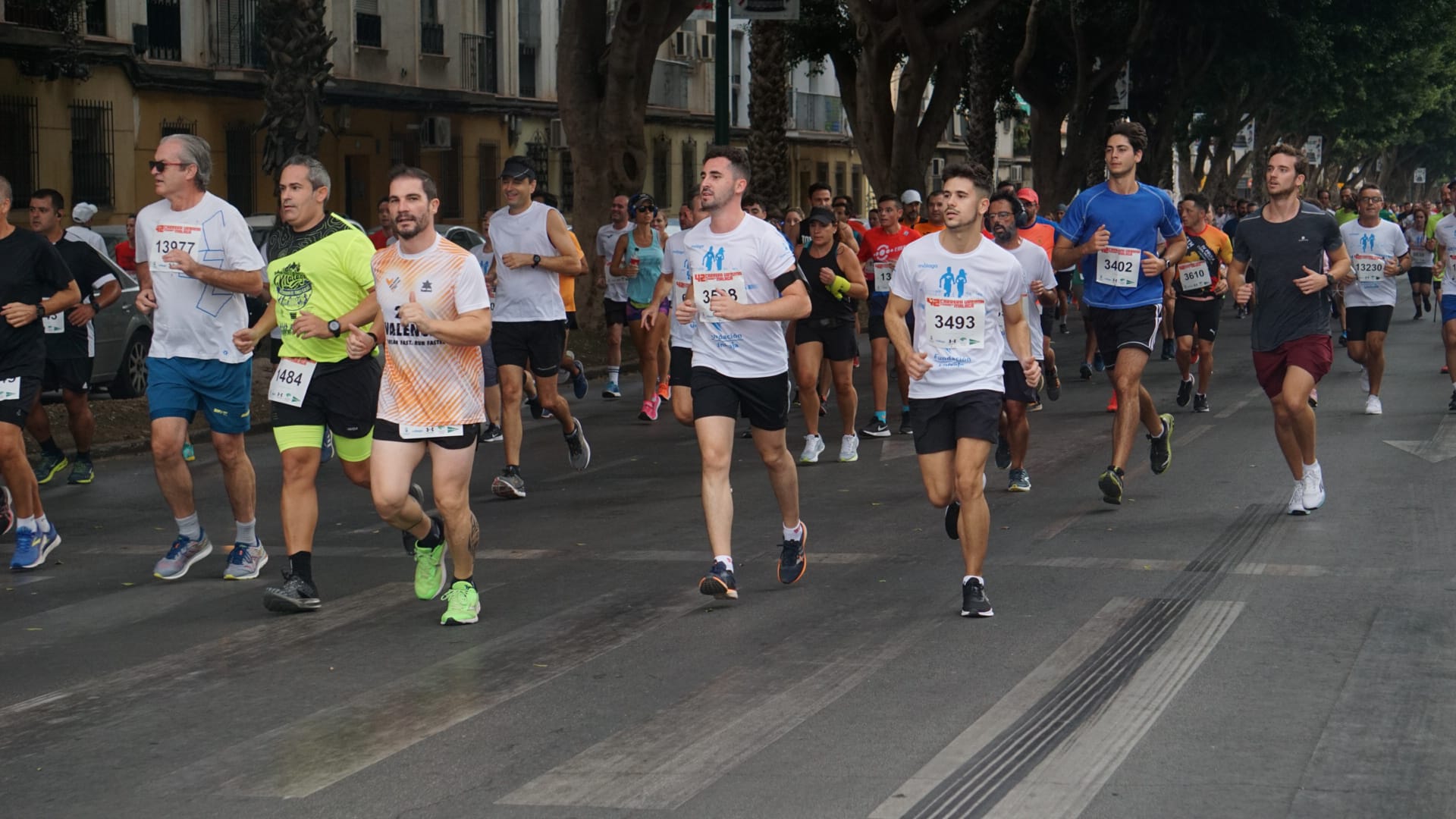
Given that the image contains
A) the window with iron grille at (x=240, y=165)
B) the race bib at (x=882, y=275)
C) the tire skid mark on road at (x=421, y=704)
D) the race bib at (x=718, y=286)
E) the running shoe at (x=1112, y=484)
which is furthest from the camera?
the window with iron grille at (x=240, y=165)

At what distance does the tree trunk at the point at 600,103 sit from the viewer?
22.6m

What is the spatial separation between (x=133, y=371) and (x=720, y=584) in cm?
1098

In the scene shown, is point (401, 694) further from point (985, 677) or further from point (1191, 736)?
point (1191, 736)

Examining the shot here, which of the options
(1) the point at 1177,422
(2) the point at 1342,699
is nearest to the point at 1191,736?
(2) the point at 1342,699

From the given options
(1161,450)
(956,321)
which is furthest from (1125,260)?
(956,321)

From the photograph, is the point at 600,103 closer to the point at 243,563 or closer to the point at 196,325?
the point at 196,325

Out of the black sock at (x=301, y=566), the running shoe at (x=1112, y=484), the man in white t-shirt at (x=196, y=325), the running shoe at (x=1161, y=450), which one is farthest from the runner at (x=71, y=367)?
the running shoe at (x=1161, y=450)

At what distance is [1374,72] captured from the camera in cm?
5212

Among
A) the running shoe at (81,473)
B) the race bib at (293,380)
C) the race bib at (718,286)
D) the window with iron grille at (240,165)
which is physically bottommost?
the running shoe at (81,473)

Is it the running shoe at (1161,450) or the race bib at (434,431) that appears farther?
the running shoe at (1161,450)

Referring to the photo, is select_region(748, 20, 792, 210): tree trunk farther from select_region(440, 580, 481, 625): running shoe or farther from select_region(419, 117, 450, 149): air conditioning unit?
select_region(440, 580, 481, 625): running shoe

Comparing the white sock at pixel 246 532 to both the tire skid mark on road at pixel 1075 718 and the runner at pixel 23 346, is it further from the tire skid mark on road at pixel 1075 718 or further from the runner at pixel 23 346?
the tire skid mark on road at pixel 1075 718

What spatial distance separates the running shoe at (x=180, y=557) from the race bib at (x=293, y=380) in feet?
3.81

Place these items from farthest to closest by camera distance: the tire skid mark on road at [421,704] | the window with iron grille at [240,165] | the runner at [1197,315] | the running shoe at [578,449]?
the window with iron grille at [240,165]
the runner at [1197,315]
the running shoe at [578,449]
the tire skid mark on road at [421,704]
